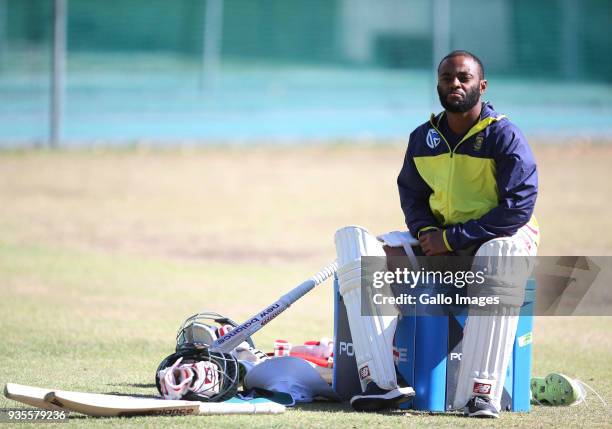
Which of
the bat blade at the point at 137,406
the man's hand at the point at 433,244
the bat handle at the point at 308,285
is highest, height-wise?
the man's hand at the point at 433,244

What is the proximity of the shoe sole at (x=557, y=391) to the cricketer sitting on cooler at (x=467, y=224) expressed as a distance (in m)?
0.69

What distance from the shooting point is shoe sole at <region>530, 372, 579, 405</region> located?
5.98m

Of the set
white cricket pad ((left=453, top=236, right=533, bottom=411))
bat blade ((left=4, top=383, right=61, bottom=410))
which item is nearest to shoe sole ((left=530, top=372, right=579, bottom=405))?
white cricket pad ((left=453, top=236, right=533, bottom=411))

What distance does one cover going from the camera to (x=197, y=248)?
1305cm

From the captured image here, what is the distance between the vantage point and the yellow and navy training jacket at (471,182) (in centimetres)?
568

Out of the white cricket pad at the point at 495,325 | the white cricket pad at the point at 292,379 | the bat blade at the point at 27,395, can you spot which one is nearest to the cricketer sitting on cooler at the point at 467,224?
the white cricket pad at the point at 495,325

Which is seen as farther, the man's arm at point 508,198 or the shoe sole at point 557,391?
the shoe sole at point 557,391

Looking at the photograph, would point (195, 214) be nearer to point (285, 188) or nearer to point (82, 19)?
→ point (285, 188)

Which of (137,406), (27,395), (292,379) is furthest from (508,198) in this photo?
(27,395)

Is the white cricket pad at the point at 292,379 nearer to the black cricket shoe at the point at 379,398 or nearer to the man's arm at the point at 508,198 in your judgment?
the black cricket shoe at the point at 379,398

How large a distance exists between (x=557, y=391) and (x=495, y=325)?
892mm

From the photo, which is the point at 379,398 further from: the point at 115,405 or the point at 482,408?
the point at 115,405

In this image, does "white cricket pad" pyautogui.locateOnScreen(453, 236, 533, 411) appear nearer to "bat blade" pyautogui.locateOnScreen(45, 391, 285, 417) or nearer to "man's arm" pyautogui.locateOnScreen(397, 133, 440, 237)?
"man's arm" pyautogui.locateOnScreen(397, 133, 440, 237)

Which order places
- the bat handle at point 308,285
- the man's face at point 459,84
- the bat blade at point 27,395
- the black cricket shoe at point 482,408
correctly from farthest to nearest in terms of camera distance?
A: the bat handle at point 308,285, the man's face at point 459,84, the black cricket shoe at point 482,408, the bat blade at point 27,395
